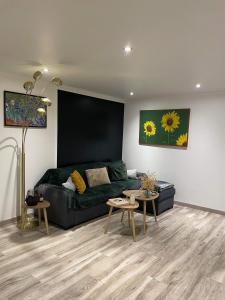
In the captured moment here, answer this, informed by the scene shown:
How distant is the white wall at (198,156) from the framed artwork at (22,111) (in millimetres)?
2618

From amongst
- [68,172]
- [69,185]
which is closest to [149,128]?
[68,172]

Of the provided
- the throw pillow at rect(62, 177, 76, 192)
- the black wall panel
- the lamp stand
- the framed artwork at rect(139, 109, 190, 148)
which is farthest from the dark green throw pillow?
the lamp stand

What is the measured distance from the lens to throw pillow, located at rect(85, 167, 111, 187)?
4.39 m

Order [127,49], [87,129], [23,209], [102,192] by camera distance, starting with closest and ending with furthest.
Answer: [127,49], [23,209], [102,192], [87,129]

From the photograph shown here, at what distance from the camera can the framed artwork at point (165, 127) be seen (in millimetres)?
4844

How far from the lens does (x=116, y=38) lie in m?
2.05

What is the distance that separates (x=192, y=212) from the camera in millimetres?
4578

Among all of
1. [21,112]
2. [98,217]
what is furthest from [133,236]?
[21,112]

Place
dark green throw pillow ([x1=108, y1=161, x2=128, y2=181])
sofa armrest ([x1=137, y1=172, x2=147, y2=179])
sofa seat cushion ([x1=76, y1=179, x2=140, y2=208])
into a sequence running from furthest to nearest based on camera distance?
sofa armrest ([x1=137, y1=172, x2=147, y2=179]) → dark green throw pillow ([x1=108, y1=161, x2=128, y2=181]) → sofa seat cushion ([x1=76, y1=179, x2=140, y2=208])

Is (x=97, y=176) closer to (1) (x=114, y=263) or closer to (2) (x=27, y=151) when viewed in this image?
(2) (x=27, y=151)

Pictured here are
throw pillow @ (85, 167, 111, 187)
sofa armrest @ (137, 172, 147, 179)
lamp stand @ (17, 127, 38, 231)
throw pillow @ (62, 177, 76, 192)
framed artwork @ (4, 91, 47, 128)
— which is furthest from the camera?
sofa armrest @ (137, 172, 147, 179)

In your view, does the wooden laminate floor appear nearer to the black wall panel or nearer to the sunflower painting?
the black wall panel

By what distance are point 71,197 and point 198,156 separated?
273cm

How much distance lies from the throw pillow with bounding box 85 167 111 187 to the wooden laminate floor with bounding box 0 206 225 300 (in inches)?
32.1
